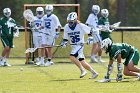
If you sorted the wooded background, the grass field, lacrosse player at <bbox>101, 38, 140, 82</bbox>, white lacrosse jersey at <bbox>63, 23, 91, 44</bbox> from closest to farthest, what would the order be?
the grass field
lacrosse player at <bbox>101, 38, 140, 82</bbox>
white lacrosse jersey at <bbox>63, 23, 91, 44</bbox>
the wooded background

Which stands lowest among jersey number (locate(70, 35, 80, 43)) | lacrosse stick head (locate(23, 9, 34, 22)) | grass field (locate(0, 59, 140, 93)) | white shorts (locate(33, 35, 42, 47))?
grass field (locate(0, 59, 140, 93))

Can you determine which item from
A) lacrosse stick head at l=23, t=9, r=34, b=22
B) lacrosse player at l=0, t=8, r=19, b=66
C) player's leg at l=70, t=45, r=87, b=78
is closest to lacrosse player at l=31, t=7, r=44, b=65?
lacrosse stick head at l=23, t=9, r=34, b=22

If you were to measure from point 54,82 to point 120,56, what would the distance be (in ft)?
5.89

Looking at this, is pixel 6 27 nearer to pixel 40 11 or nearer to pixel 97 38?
pixel 40 11

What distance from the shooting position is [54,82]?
1841cm

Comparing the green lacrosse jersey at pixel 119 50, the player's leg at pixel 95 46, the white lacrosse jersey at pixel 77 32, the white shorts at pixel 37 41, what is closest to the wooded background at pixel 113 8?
the player's leg at pixel 95 46

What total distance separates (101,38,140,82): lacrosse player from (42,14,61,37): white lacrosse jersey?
5718mm

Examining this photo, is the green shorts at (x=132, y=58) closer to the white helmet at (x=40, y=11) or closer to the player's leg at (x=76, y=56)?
the player's leg at (x=76, y=56)

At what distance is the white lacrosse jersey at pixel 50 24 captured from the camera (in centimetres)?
2383

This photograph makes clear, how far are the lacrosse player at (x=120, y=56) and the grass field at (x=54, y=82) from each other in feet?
0.73

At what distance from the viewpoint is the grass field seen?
16.6 meters

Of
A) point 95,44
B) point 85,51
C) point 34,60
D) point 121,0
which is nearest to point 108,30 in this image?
point 95,44

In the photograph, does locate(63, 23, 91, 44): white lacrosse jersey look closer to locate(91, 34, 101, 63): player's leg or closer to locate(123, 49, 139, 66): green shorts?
locate(123, 49, 139, 66): green shorts

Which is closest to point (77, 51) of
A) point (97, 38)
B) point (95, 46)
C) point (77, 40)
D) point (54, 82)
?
point (77, 40)
